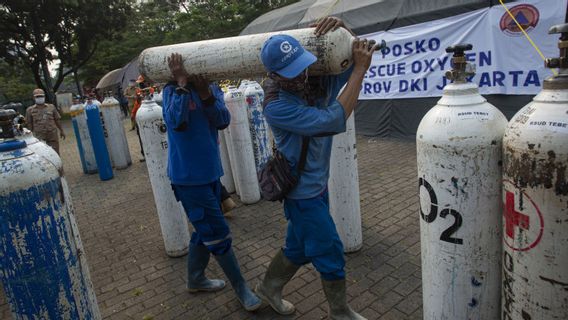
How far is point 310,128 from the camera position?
2.24m

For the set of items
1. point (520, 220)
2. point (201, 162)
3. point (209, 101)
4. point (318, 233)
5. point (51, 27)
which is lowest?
point (318, 233)

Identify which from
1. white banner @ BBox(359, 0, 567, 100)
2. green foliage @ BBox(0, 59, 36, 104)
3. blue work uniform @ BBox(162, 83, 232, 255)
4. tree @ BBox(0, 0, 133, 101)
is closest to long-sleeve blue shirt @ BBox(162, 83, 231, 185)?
blue work uniform @ BBox(162, 83, 232, 255)

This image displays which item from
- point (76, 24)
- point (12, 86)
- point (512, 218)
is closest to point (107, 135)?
point (512, 218)

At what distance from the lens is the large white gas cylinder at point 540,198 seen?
1.62 metres

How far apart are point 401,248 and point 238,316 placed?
169cm

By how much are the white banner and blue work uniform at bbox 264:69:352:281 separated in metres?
4.40

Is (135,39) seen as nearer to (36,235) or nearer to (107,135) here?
(107,135)

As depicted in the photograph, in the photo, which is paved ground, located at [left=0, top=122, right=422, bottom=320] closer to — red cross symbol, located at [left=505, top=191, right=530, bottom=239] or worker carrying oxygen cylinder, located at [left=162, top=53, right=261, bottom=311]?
worker carrying oxygen cylinder, located at [left=162, top=53, right=261, bottom=311]

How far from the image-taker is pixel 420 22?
23.9 ft

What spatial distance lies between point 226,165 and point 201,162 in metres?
2.97

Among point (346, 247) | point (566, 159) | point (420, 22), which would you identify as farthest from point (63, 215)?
point (420, 22)

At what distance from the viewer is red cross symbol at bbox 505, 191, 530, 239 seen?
1.77m

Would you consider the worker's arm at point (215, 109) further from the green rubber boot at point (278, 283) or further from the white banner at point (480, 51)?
→ the white banner at point (480, 51)

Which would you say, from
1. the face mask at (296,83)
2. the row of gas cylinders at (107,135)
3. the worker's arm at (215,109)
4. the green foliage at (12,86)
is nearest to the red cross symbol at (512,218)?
the face mask at (296,83)
